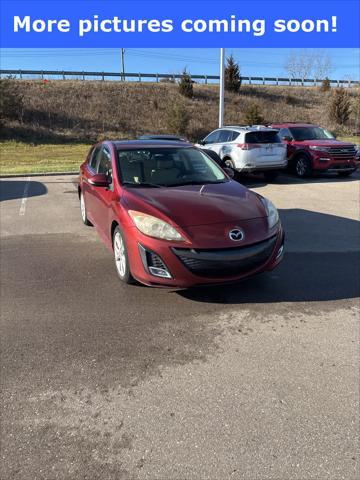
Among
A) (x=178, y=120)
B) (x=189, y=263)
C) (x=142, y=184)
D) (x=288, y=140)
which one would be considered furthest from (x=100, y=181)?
(x=178, y=120)

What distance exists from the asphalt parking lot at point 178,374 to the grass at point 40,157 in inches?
445

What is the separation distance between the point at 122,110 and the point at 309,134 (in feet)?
92.7

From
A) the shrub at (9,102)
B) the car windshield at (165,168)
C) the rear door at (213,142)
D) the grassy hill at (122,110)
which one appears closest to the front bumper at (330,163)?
the rear door at (213,142)

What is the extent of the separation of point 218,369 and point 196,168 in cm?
306

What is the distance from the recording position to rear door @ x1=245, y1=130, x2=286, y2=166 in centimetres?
1223

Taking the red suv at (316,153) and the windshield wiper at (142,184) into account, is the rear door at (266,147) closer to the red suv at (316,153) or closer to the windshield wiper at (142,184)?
the red suv at (316,153)

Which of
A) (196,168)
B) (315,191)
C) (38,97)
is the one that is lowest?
(315,191)

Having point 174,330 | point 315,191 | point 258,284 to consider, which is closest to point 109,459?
point 174,330

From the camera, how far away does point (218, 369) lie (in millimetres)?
3180

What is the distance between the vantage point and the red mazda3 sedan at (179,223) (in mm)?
3963

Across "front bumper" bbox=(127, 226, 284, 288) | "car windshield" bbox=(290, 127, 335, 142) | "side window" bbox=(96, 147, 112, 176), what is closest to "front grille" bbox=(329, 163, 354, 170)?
"car windshield" bbox=(290, 127, 335, 142)

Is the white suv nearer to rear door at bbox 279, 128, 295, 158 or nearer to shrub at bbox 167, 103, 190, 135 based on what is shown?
rear door at bbox 279, 128, 295, 158

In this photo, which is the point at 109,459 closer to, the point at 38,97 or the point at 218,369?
the point at 218,369

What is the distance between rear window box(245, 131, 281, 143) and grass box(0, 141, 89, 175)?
6.81 metres
